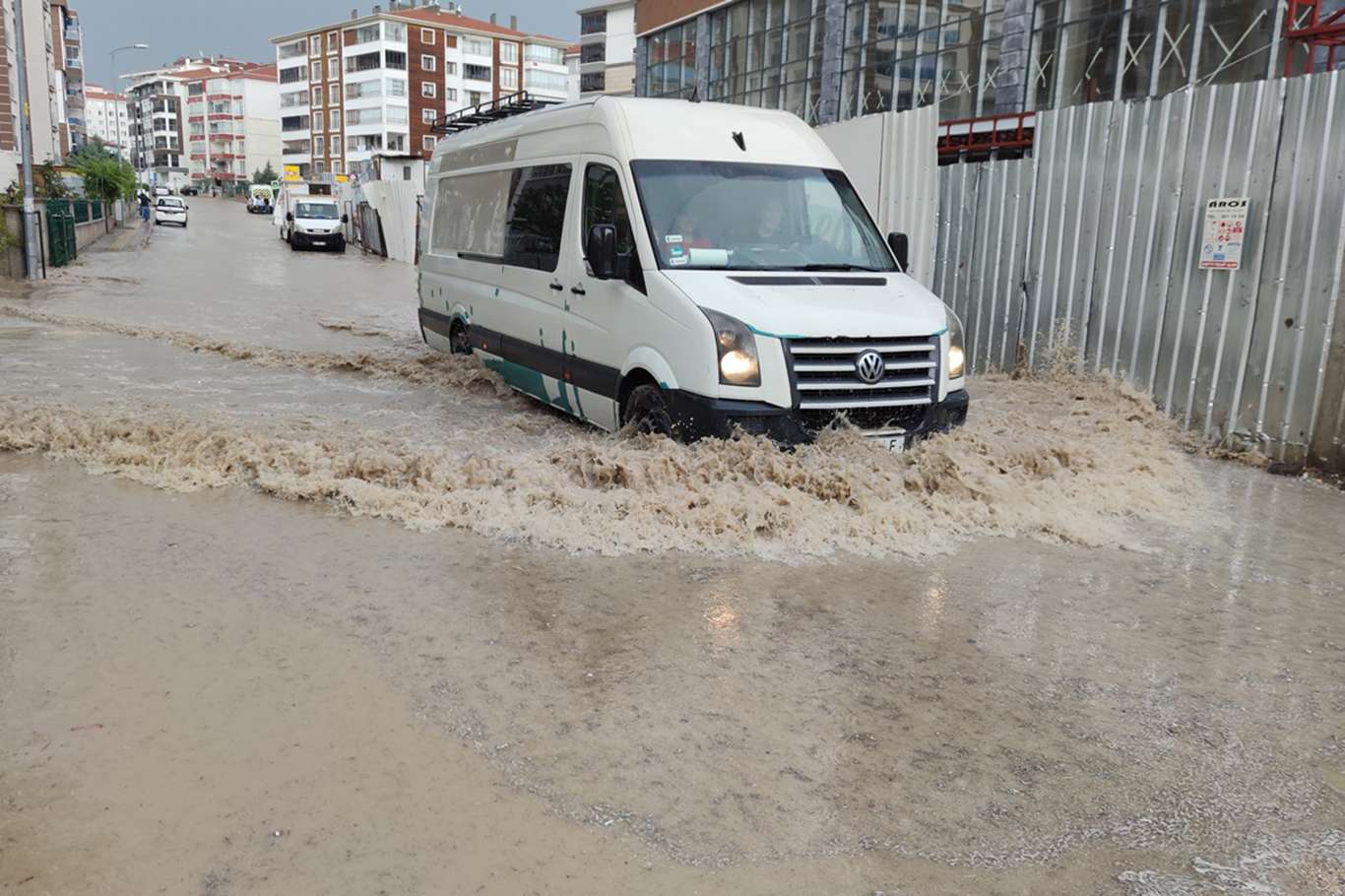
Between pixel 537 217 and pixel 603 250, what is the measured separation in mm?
1796

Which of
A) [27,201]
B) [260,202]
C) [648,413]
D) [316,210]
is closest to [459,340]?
[648,413]

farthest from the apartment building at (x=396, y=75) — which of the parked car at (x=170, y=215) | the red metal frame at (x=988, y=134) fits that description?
the red metal frame at (x=988, y=134)

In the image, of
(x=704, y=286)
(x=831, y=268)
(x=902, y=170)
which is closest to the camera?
(x=704, y=286)

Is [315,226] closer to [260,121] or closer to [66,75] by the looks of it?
[66,75]

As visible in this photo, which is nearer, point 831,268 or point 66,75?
point 831,268

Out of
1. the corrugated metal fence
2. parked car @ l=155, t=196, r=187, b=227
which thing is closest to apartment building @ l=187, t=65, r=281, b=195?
parked car @ l=155, t=196, r=187, b=227

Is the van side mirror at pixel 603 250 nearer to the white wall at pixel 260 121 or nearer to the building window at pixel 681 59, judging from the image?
the building window at pixel 681 59

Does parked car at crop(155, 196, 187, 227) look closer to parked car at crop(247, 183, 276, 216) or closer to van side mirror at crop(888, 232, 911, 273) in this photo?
parked car at crop(247, 183, 276, 216)

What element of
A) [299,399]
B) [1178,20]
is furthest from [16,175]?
[1178,20]

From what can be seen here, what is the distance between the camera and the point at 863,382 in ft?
21.1

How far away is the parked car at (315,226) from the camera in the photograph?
128ft

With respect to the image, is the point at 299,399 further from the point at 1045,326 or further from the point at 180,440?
the point at 1045,326

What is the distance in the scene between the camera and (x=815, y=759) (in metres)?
3.56

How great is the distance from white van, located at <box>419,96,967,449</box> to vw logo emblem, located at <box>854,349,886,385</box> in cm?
1
